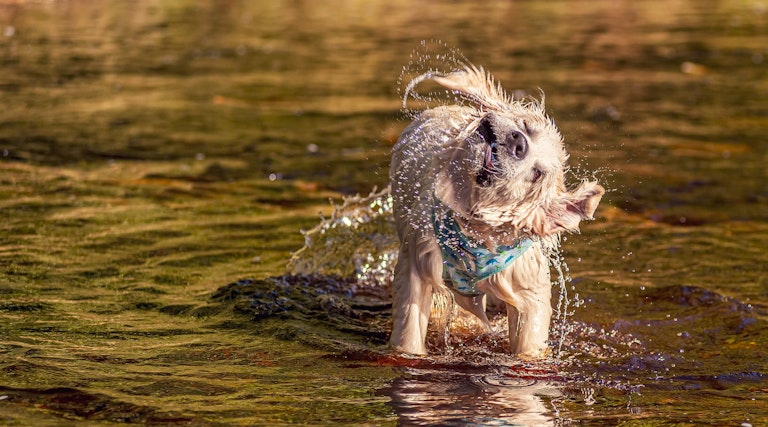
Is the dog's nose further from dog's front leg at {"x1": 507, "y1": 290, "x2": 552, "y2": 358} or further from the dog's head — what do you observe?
dog's front leg at {"x1": 507, "y1": 290, "x2": 552, "y2": 358}

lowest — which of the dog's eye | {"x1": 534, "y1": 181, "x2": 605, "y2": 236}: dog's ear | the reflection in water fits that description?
the reflection in water

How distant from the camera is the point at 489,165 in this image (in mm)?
4891

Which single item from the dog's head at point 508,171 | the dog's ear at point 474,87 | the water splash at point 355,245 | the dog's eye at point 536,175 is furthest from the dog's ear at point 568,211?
the water splash at point 355,245

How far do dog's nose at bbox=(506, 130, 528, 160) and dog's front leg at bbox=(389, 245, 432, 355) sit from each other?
1262mm

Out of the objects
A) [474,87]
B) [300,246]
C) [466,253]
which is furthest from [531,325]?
[300,246]

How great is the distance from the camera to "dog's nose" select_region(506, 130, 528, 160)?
485 centimetres

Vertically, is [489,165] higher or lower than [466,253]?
higher

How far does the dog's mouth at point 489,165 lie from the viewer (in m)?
4.87

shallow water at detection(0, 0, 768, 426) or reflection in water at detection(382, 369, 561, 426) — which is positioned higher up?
shallow water at detection(0, 0, 768, 426)

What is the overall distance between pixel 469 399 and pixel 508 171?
130cm

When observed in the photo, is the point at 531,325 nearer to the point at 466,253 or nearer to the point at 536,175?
the point at 466,253

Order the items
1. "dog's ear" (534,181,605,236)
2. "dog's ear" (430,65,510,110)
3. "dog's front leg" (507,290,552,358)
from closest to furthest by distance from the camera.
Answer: "dog's ear" (534,181,605,236), "dog's ear" (430,65,510,110), "dog's front leg" (507,290,552,358)

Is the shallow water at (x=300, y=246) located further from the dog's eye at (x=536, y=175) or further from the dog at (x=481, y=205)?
the dog's eye at (x=536, y=175)

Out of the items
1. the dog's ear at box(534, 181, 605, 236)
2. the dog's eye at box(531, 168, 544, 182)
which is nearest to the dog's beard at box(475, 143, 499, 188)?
the dog's eye at box(531, 168, 544, 182)
